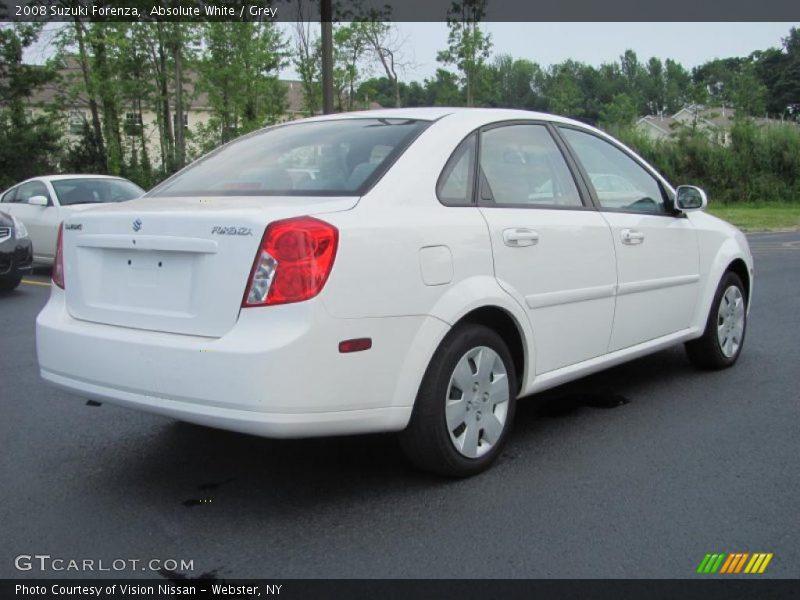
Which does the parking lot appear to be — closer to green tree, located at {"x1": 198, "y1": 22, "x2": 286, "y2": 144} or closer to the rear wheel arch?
the rear wheel arch

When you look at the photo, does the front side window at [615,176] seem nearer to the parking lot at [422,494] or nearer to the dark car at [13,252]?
the parking lot at [422,494]

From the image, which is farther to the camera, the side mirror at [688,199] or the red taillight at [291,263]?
the side mirror at [688,199]

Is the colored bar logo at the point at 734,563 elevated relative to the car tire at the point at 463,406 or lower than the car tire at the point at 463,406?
lower

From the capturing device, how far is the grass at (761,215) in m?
22.1

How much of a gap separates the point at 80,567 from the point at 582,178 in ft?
10.4

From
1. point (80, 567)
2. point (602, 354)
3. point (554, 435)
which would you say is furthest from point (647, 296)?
point (80, 567)

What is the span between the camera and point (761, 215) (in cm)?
2566

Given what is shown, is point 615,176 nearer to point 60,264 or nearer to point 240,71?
point 60,264

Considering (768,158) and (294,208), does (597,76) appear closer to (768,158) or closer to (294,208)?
(768,158)

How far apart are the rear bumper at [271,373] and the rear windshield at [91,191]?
9.53m

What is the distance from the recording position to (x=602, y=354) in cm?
466

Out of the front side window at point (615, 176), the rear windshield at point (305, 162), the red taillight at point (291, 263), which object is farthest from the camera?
the front side window at point (615, 176)

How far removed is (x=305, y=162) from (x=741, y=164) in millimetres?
30711
